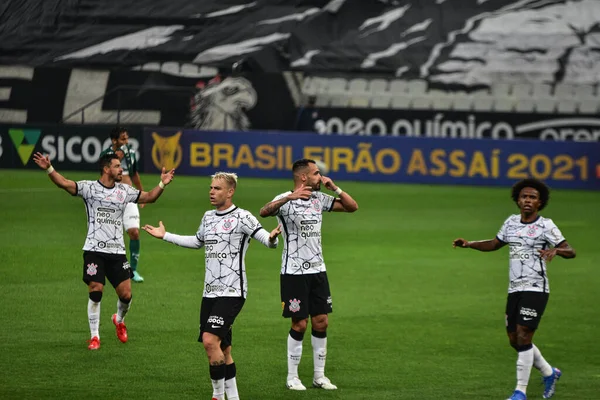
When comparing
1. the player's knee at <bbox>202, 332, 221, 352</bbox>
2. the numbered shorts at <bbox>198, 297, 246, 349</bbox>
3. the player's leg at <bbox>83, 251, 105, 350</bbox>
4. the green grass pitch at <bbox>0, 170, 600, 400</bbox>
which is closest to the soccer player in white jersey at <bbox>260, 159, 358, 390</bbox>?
the green grass pitch at <bbox>0, 170, 600, 400</bbox>

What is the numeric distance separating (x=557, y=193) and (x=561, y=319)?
57.3ft

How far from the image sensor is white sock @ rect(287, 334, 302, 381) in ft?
38.3

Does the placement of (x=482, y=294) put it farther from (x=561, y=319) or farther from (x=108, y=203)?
(x=108, y=203)

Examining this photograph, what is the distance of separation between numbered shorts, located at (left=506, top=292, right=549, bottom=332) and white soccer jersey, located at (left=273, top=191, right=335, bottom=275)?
1975 millimetres

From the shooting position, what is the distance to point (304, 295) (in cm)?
1154

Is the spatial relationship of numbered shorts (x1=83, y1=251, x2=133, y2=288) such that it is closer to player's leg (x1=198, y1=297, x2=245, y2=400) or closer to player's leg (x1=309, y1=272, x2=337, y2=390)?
player's leg (x1=309, y1=272, x2=337, y2=390)

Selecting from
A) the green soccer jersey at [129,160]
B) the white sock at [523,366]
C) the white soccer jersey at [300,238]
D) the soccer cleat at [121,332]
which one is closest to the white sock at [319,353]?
the white soccer jersey at [300,238]

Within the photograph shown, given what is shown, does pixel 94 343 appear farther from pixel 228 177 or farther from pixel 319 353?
pixel 228 177

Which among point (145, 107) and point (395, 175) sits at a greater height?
point (145, 107)

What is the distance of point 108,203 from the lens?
13.3m

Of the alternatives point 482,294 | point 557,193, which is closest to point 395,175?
point 557,193

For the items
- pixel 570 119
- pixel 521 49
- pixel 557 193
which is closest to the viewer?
pixel 557 193

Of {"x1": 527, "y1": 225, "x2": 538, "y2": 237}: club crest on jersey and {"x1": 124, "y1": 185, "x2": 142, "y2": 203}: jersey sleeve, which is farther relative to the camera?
{"x1": 124, "y1": 185, "x2": 142, "y2": 203}: jersey sleeve

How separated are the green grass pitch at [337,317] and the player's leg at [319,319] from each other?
0.75 ft
